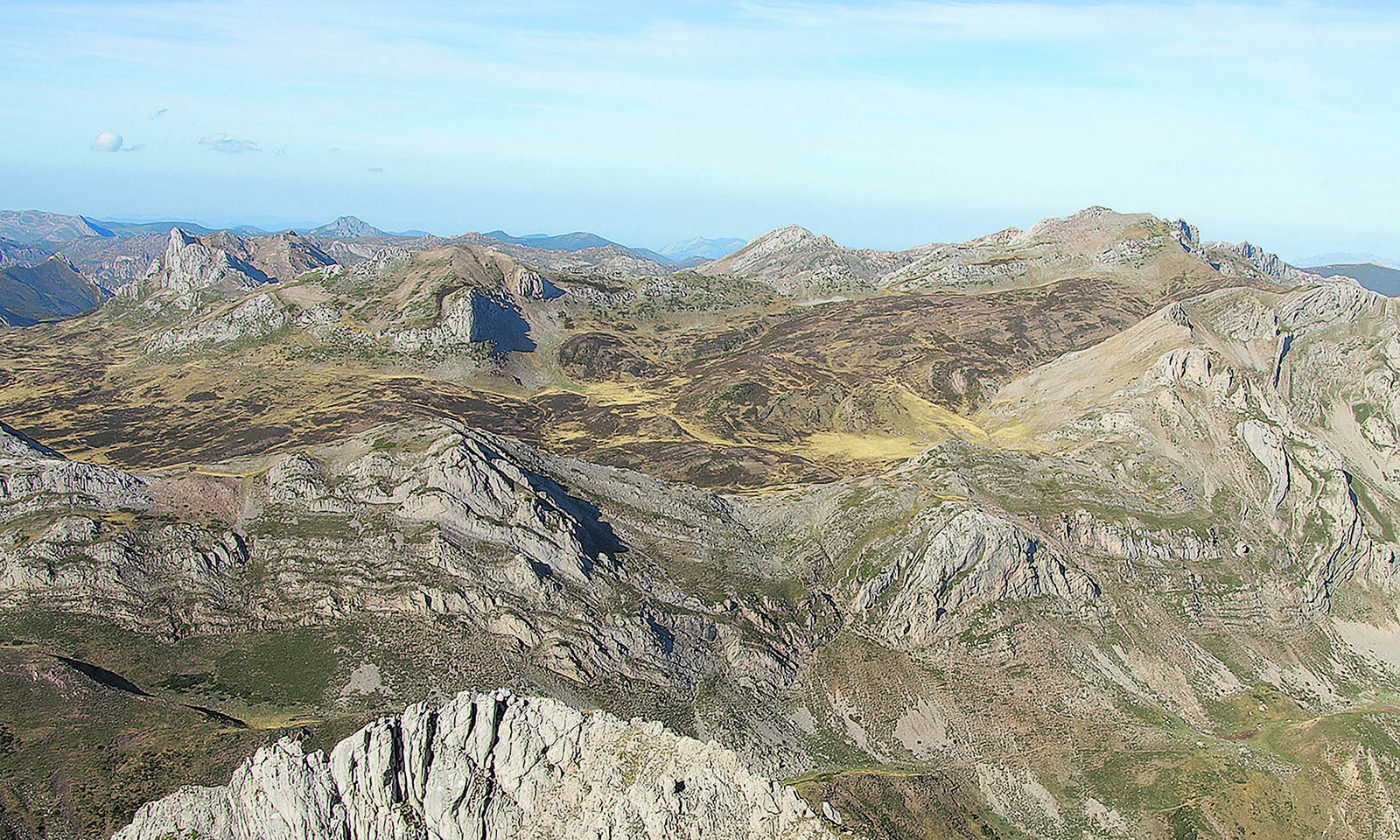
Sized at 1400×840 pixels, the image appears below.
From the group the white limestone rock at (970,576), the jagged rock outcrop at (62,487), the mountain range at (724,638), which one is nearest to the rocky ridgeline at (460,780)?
the mountain range at (724,638)

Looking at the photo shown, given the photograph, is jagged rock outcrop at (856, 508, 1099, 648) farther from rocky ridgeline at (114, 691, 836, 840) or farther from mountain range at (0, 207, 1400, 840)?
rocky ridgeline at (114, 691, 836, 840)

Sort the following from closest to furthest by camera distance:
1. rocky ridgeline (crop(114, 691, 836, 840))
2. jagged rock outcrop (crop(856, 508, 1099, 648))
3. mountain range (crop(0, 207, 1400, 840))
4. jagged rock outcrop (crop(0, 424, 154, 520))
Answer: rocky ridgeline (crop(114, 691, 836, 840)) < mountain range (crop(0, 207, 1400, 840)) < jagged rock outcrop (crop(0, 424, 154, 520)) < jagged rock outcrop (crop(856, 508, 1099, 648))

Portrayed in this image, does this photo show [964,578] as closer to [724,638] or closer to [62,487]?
[724,638]

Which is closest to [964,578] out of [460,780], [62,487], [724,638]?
[724,638]

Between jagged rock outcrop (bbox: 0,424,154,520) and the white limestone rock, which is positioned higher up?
jagged rock outcrop (bbox: 0,424,154,520)

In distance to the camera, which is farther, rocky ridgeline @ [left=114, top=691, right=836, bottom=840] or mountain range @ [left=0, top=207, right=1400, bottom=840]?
mountain range @ [left=0, top=207, right=1400, bottom=840]

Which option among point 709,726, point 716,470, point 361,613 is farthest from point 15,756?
point 716,470

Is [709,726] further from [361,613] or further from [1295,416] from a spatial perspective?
[1295,416]

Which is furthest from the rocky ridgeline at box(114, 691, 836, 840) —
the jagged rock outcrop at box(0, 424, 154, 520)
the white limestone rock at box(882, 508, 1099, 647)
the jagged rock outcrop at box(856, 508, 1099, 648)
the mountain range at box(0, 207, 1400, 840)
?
the white limestone rock at box(882, 508, 1099, 647)
